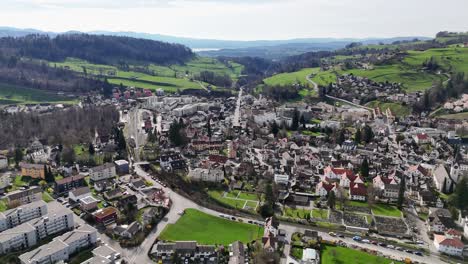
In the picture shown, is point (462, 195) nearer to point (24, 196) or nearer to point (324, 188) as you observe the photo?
point (324, 188)

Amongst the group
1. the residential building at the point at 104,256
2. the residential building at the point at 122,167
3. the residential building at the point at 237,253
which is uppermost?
the residential building at the point at 122,167

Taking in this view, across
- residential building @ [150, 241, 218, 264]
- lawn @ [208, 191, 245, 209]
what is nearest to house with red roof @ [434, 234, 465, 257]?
lawn @ [208, 191, 245, 209]

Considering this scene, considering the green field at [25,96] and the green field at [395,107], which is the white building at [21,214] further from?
the green field at [395,107]

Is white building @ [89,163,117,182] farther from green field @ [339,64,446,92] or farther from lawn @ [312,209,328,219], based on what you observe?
green field @ [339,64,446,92]

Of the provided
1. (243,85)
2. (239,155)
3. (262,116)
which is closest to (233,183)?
(239,155)

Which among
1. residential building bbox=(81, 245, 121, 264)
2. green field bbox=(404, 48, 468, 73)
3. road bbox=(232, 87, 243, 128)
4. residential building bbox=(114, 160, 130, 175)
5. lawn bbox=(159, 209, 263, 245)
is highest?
green field bbox=(404, 48, 468, 73)

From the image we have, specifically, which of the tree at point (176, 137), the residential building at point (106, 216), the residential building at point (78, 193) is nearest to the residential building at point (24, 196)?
the residential building at point (78, 193)
